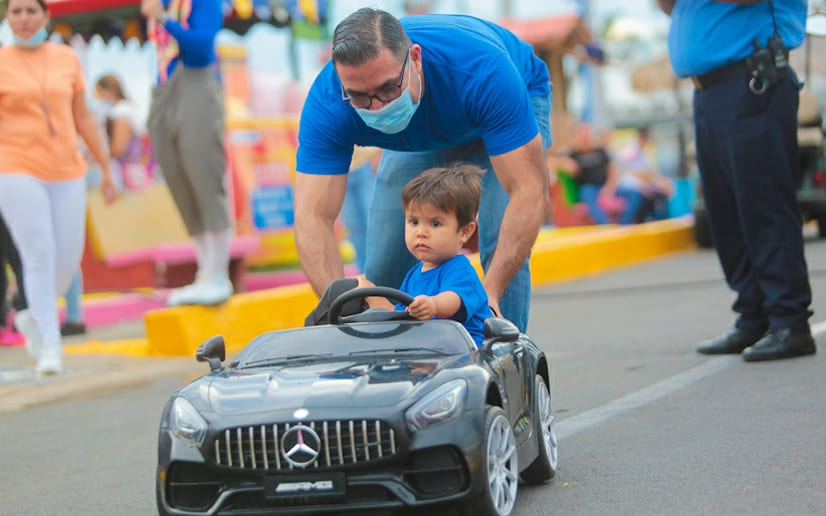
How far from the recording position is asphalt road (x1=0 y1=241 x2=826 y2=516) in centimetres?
437

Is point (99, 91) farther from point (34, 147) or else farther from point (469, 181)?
point (469, 181)

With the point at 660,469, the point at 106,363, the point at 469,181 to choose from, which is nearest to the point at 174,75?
the point at 106,363

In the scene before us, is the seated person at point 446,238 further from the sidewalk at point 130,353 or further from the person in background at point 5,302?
the person in background at point 5,302

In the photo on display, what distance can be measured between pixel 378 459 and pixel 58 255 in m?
5.02

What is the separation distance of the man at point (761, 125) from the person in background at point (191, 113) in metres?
3.22

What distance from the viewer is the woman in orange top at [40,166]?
7.94m

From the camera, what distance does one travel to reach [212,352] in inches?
183

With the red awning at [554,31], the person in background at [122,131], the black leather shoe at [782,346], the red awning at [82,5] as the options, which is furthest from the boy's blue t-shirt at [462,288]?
the red awning at [554,31]

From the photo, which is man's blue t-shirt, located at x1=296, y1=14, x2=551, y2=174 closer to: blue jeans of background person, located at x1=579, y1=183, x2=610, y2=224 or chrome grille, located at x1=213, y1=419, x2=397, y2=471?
chrome grille, located at x1=213, y1=419, x2=397, y2=471

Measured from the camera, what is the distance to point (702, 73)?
7.36m

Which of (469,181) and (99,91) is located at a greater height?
(469,181)

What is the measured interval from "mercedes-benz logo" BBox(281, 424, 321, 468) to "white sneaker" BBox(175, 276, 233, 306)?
18.9 ft

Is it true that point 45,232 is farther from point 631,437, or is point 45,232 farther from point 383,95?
point 631,437

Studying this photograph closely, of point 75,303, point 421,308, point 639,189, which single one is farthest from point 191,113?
point 639,189
